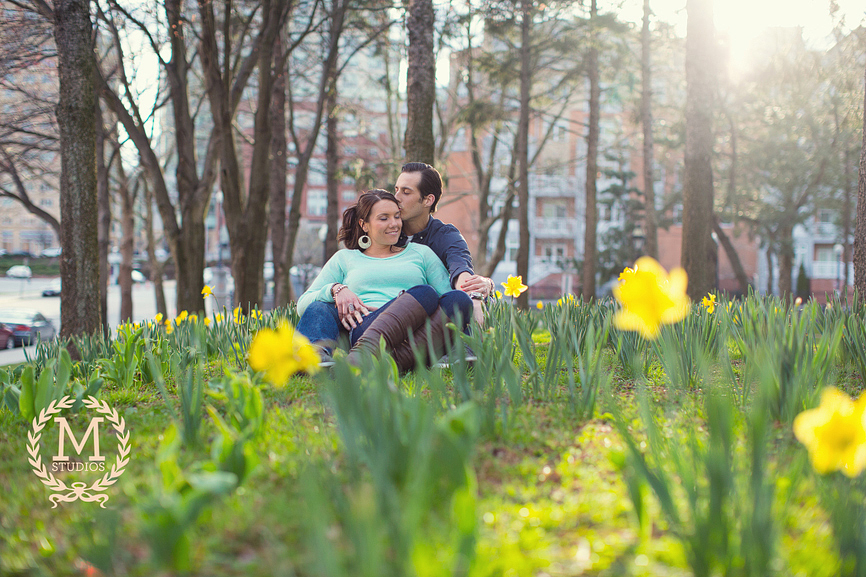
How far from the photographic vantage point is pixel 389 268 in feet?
10.7

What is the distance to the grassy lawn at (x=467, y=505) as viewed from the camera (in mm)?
964

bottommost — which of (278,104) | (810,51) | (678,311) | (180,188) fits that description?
(678,311)

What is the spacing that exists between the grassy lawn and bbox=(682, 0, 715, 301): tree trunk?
5.04 meters

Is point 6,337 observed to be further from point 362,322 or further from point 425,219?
point 362,322

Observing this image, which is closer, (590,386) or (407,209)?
(590,386)

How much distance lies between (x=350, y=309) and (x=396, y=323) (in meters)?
0.47

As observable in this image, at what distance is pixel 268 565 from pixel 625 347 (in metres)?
2.02

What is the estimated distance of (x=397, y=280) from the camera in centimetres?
324

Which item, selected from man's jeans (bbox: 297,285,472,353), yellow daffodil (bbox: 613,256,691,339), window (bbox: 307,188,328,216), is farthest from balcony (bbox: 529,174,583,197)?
yellow daffodil (bbox: 613,256,691,339)

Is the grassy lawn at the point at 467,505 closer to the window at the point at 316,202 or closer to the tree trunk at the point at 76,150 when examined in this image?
the tree trunk at the point at 76,150

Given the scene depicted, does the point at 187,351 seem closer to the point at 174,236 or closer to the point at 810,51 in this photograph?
the point at 174,236

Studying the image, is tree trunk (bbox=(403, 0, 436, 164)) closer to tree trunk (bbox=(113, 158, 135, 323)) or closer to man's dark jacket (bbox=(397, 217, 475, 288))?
man's dark jacket (bbox=(397, 217, 475, 288))

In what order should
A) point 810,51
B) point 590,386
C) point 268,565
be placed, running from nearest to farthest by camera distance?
point 268,565, point 590,386, point 810,51

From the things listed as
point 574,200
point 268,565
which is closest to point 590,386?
point 268,565
